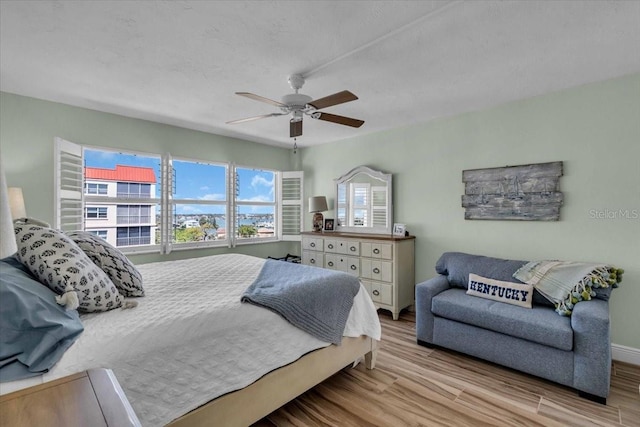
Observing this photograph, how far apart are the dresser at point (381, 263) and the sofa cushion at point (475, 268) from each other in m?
0.52

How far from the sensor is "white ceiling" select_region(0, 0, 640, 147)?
5.85 ft

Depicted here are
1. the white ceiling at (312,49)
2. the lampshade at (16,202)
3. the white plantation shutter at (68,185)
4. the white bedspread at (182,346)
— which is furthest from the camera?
the white plantation shutter at (68,185)

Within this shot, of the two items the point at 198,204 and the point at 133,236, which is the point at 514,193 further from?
the point at 133,236

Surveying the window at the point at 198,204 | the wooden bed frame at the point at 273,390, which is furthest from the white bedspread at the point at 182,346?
the window at the point at 198,204

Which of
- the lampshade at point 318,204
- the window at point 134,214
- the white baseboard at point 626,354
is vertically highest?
the lampshade at point 318,204

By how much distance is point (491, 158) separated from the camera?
3332mm

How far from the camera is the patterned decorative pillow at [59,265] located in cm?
142

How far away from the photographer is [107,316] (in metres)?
1.55

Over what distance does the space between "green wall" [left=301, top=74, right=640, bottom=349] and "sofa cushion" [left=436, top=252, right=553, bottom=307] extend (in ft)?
1.15

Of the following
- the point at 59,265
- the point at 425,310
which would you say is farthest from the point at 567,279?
the point at 59,265

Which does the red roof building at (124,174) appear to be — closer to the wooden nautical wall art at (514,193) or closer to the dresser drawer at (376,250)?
the dresser drawer at (376,250)

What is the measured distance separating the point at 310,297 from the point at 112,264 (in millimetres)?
1212

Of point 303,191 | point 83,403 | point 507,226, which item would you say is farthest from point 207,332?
point 303,191

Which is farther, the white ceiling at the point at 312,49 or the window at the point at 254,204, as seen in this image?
the window at the point at 254,204
